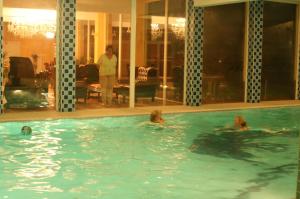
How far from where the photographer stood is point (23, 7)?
13.1 m

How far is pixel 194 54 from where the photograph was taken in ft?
49.5

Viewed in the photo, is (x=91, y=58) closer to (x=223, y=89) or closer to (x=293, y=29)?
(x=223, y=89)

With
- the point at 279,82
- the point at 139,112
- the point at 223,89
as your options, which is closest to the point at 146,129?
the point at 139,112

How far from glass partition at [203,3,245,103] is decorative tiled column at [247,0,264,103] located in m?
0.32

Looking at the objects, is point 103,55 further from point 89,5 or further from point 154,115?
point 154,115

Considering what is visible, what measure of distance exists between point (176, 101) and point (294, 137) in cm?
545

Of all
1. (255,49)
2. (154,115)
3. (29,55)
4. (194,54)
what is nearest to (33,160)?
(154,115)

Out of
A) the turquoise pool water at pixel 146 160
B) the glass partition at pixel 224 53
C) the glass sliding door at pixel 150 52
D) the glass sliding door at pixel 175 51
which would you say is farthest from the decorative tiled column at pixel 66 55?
the glass partition at pixel 224 53

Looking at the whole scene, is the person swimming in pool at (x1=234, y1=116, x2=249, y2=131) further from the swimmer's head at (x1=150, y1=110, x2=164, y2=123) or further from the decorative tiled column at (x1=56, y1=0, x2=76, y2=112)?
the decorative tiled column at (x1=56, y1=0, x2=76, y2=112)

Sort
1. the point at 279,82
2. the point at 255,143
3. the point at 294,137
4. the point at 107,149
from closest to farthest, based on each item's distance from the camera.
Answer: the point at 107,149, the point at 255,143, the point at 294,137, the point at 279,82

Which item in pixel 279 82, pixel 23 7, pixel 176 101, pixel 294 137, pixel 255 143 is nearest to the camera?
pixel 255 143

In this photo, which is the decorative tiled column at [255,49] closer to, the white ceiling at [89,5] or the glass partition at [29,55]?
the white ceiling at [89,5]

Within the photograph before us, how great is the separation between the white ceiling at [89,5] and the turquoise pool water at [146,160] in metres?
3.30

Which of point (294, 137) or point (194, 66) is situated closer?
point (294, 137)
